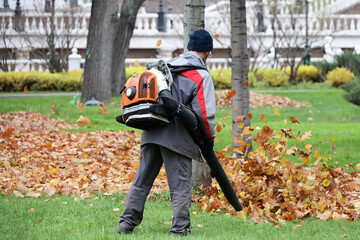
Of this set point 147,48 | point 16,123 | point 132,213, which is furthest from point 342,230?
point 147,48

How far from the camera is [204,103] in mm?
5016

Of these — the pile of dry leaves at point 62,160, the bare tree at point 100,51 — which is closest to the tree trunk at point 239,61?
the pile of dry leaves at point 62,160

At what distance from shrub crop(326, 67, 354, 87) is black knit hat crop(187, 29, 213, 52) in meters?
21.0

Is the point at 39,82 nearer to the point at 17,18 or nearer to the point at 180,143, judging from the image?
the point at 17,18

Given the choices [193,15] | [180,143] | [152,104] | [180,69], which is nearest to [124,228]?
[180,143]

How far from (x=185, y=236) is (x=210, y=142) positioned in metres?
0.81

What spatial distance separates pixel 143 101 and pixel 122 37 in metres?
13.9

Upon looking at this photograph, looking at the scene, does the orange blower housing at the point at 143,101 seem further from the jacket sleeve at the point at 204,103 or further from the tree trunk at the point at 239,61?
the tree trunk at the point at 239,61

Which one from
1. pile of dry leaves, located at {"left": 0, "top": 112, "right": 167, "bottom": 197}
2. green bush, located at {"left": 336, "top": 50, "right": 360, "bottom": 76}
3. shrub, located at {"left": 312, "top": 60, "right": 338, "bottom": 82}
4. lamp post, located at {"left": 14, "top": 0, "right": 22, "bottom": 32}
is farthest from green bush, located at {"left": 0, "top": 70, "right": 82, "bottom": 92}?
green bush, located at {"left": 336, "top": 50, "right": 360, "bottom": 76}

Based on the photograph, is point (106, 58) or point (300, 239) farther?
point (106, 58)

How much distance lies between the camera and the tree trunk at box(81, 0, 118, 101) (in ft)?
56.6

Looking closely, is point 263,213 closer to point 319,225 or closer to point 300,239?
point 319,225

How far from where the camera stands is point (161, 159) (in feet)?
17.5

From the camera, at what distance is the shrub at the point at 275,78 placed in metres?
26.0
